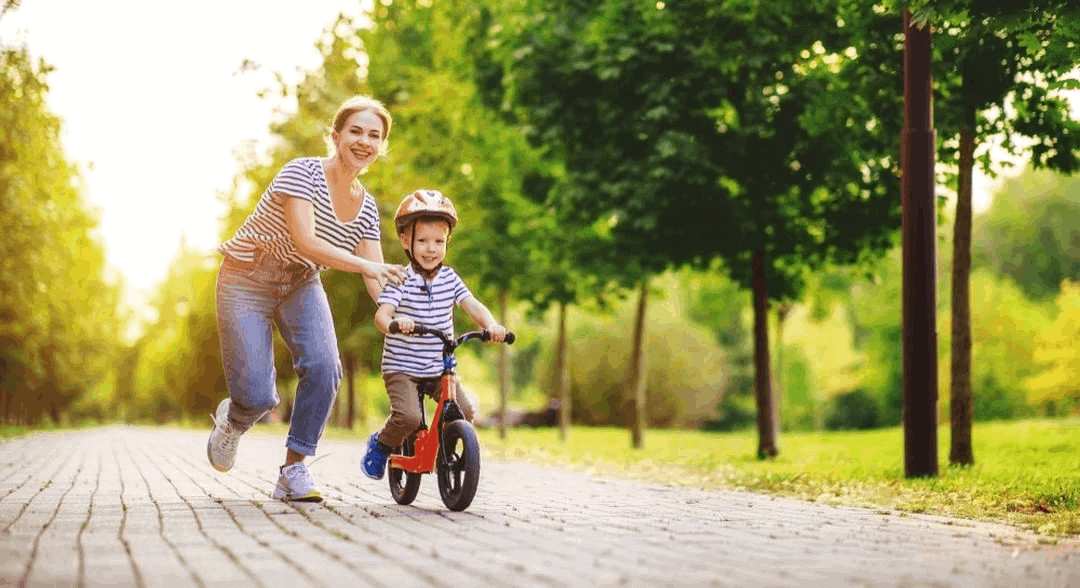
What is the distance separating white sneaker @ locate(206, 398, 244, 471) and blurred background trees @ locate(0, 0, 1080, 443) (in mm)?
5167

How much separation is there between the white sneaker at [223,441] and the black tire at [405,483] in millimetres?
935

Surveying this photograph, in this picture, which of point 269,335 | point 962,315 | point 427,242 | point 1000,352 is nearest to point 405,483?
point 269,335

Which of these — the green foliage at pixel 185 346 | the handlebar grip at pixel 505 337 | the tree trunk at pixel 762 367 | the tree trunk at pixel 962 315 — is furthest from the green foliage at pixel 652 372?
the handlebar grip at pixel 505 337

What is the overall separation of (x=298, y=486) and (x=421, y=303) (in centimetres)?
133

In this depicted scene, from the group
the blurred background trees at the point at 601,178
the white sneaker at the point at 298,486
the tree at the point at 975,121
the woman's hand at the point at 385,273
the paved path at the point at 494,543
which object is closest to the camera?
the paved path at the point at 494,543

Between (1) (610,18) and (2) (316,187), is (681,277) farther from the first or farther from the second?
(2) (316,187)

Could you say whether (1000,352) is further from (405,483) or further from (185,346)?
(405,483)

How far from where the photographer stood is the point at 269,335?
7297 mm

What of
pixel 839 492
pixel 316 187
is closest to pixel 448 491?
pixel 316 187

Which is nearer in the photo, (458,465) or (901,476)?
(458,465)

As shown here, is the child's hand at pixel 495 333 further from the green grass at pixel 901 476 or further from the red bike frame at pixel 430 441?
the green grass at pixel 901 476

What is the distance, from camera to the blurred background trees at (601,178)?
14.2 metres

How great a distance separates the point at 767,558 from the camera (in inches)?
202

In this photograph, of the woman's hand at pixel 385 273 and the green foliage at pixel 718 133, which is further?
the green foliage at pixel 718 133
